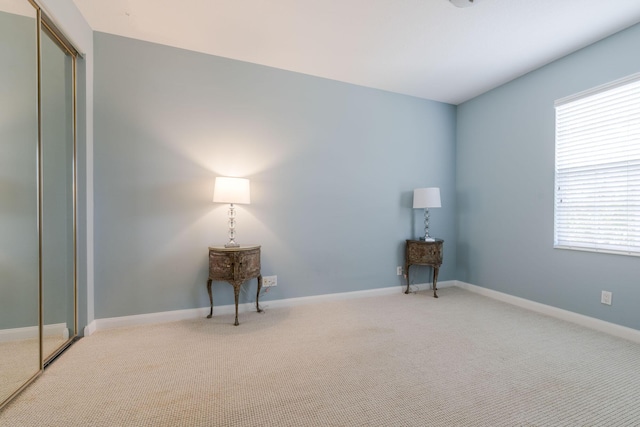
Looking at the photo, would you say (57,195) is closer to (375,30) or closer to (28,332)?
(28,332)

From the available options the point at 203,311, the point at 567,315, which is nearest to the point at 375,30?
the point at 203,311

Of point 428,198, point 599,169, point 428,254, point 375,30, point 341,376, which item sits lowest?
point 341,376

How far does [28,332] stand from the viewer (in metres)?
1.70

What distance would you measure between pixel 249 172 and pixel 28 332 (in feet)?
6.60

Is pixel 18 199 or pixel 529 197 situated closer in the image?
pixel 18 199

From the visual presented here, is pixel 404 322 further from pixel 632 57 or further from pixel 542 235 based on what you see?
pixel 632 57

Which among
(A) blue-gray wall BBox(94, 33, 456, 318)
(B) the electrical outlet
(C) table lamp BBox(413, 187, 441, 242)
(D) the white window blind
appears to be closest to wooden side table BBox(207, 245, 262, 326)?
(A) blue-gray wall BBox(94, 33, 456, 318)

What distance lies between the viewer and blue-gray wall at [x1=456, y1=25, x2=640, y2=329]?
2391mm

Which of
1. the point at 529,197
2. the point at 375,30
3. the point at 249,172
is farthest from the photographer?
the point at 529,197

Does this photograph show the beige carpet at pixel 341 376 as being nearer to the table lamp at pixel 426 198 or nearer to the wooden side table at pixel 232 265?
the wooden side table at pixel 232 265

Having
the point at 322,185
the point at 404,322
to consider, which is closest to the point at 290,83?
the point at 322,185

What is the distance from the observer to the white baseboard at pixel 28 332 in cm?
158

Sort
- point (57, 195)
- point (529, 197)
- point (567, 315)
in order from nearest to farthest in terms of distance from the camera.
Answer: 1. point (57, 195)
2. point (567, 315)
3. point (529, 197)

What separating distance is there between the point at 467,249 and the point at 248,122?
3.34 metres
